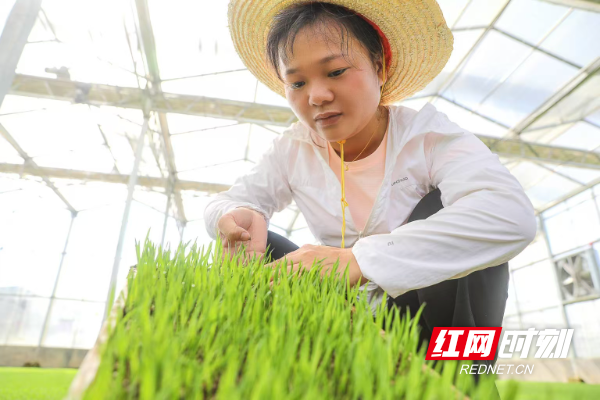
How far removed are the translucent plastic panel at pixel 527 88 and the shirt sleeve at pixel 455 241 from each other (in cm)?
444

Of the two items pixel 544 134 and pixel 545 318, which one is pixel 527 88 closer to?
pixel 544 134

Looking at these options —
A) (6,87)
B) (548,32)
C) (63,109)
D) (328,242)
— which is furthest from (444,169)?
(63,109)

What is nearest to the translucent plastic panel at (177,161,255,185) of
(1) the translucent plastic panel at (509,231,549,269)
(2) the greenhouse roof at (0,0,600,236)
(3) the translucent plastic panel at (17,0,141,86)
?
(2) the greenhouse roof at (0,0,600,236)

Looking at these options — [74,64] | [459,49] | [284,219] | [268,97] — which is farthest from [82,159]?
[459,49]

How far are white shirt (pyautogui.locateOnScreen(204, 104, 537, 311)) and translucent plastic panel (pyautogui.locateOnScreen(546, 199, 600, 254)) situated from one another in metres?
6.85

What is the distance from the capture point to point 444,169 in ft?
3.18

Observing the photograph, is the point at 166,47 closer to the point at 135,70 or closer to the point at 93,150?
the point at 135,70

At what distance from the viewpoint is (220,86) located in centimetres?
523

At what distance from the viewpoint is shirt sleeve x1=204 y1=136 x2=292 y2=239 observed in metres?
1.17

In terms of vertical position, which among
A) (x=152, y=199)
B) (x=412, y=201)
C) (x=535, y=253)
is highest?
(x=152, y=199)

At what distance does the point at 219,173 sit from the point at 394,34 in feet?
23.5

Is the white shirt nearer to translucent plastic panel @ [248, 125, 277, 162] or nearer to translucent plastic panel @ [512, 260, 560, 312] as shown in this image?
translucent plastic panel @ [248, 125, 277, 162]

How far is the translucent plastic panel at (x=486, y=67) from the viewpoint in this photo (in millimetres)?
4375

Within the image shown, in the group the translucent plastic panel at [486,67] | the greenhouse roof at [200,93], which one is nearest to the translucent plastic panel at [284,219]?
the greenhouse roof at [200,93]
